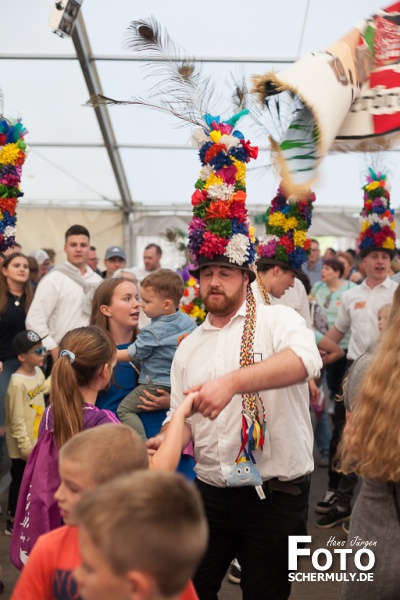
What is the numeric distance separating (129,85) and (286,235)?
6.15 metres

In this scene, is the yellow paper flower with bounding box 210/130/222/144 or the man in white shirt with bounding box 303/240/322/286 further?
the man in white shirt with bounding box 303/240/322/286

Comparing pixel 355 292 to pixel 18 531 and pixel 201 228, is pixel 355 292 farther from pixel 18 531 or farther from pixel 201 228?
pixel 18 531

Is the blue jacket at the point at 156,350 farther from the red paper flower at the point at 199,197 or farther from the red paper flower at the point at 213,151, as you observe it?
the red paper flower at the point at 213,151

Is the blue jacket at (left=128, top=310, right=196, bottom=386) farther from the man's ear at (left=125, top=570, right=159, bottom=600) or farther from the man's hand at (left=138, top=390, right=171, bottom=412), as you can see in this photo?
the man's ear at (left=125, top=570, right=159, bottom=600)

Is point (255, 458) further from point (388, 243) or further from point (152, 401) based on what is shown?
point (388, 243)

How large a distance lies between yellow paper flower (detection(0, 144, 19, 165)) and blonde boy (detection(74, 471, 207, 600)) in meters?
4.25

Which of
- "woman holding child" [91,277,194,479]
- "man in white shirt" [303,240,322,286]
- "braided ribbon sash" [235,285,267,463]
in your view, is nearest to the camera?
"braided ribbon sash" [235,285,267,463]

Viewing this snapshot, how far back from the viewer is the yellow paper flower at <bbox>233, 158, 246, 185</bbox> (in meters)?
3.88

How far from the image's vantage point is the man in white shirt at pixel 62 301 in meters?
7.36

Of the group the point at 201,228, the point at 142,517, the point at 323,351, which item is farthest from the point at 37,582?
the point at 323,351

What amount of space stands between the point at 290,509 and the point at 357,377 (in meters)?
0.87

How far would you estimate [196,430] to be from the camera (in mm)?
3756

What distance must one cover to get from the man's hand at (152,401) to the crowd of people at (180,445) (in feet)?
0.03

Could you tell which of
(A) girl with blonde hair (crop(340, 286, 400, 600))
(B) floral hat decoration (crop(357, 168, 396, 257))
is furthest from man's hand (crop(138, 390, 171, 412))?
(B) floral hat decoration (crop(357, 168, 396, 257))
